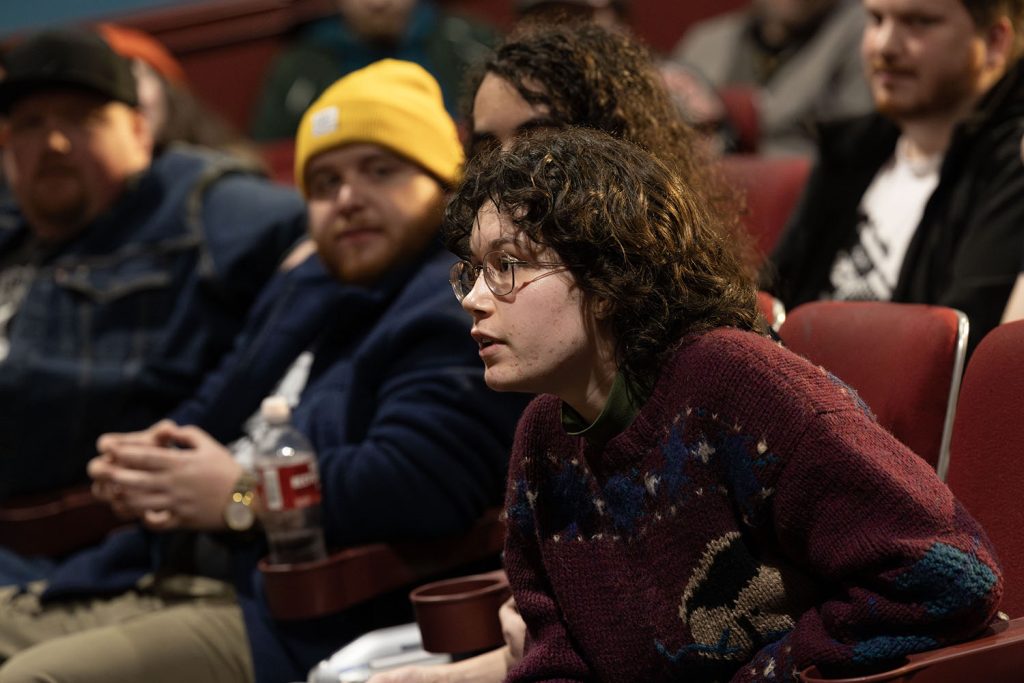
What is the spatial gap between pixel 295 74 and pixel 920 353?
3.17m

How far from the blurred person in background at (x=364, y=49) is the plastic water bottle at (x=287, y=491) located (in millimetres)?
2152

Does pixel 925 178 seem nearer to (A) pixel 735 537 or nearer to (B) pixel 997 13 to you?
(B) pixel 997 13

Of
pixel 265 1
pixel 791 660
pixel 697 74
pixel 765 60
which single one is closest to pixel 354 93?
pixel 791 660

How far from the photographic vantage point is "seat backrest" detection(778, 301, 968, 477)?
142 centimetres

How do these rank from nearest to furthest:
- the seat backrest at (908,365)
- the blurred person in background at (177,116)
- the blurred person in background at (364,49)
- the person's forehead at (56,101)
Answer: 1. the seat backrest at (908,365)
2. the person's forehead at (56,101)
3. the blurred person in background at (177,116)
4. the blurred person in background at (364,49)

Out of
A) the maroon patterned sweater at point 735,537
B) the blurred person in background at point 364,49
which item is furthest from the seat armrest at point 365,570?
the blurred person in background at point 364,49

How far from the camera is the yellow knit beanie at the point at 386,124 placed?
193 centimetres

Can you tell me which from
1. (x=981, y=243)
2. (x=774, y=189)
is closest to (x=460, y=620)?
(x=981, y=243)

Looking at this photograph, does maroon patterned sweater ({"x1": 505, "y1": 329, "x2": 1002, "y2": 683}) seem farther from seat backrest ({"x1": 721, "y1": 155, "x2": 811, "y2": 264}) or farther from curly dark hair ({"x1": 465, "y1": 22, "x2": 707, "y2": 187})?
seat backrest ({"x1": 721, "y1": 155, "x2": 811, "y2": 264})

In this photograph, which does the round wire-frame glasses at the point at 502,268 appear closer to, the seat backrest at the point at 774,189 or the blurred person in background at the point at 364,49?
the seat backrest at the point at 774,189

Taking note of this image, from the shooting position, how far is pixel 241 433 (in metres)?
2.18

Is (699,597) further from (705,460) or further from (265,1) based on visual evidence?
(265,1)

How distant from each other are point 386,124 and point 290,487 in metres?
0.57

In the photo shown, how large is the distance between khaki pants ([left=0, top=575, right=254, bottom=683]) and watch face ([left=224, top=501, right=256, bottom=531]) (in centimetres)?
15
